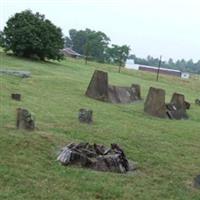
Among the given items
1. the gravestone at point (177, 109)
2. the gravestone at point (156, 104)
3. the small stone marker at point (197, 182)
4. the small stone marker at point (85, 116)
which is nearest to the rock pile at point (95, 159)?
the small stone marker at point (197, 182)

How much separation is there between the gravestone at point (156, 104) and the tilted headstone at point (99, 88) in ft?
5.58

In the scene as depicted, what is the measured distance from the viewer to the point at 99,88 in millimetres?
16062

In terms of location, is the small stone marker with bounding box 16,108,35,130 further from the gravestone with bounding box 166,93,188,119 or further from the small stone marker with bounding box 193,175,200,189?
the gravestone with bounding box 166,93,188,119

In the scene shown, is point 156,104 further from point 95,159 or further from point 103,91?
point 95,159

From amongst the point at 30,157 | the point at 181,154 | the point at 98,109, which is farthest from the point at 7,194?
the point at 98,109

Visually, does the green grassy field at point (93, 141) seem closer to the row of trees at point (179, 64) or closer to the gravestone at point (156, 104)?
the gravestone at point (156, 104)

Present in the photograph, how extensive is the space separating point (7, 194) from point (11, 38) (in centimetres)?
2391

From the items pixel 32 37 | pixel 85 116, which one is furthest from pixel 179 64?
pixel 85 116

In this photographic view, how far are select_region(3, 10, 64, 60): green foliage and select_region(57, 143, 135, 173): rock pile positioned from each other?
842 inches

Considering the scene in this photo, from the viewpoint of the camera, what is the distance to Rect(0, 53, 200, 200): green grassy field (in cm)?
574

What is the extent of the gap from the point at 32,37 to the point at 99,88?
12.8 meters

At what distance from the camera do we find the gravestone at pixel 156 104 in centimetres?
1431

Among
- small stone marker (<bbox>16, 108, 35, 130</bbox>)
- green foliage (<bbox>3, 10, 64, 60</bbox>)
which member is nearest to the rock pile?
small stone marker (<bbox>16, 108, 35, 130</bbox>)

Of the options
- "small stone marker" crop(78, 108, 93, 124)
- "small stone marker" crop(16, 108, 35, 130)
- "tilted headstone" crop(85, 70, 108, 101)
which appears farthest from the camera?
"tilted headstone" crop(85, 70, 108, 101)
